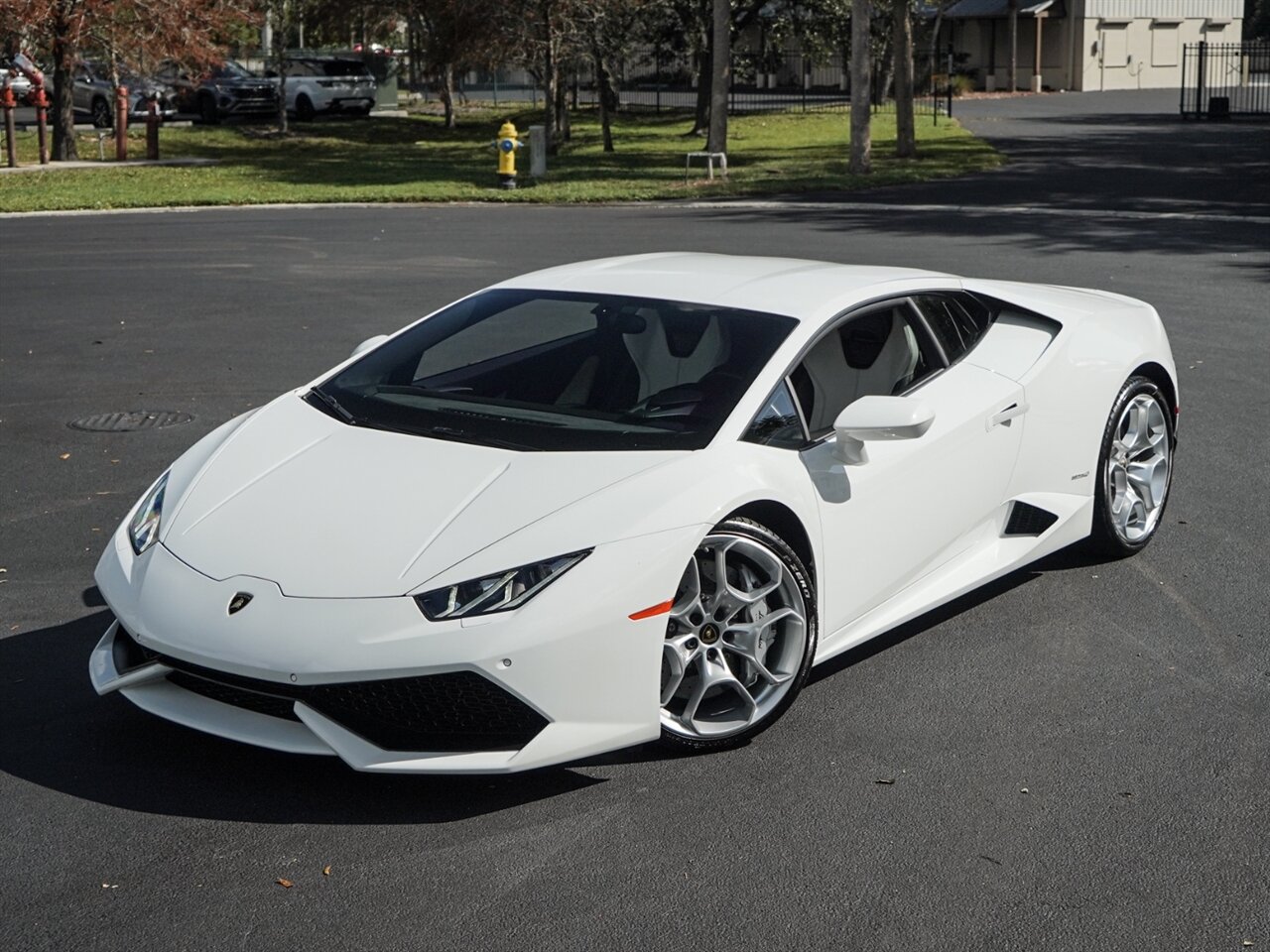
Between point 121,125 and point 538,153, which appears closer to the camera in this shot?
point 538,153

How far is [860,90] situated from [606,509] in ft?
82.8

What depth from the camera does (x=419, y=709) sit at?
437 centimetres

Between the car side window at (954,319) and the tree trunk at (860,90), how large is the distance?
74.7 ft

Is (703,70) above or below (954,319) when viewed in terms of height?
above

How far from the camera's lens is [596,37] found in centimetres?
3509

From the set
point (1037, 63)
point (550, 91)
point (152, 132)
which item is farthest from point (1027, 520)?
point (1037, 63)

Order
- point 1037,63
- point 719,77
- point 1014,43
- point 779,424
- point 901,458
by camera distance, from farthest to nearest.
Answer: point 1037,63, point 1014,43, point 719,77, point 901,458, point 779,424

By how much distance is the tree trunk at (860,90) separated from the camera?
28.5 m

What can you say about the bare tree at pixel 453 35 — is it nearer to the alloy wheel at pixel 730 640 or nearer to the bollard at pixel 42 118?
the bollard at pixel 42 118

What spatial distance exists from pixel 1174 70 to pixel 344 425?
241ft

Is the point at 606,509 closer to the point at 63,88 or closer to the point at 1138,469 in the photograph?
the point at 1138,469

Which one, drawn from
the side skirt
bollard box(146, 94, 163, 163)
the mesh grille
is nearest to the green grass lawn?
bollard box(146, 94, 163, 163)

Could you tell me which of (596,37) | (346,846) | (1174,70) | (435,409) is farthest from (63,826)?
(1174,70)

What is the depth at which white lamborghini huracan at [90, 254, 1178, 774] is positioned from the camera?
4.39 m
